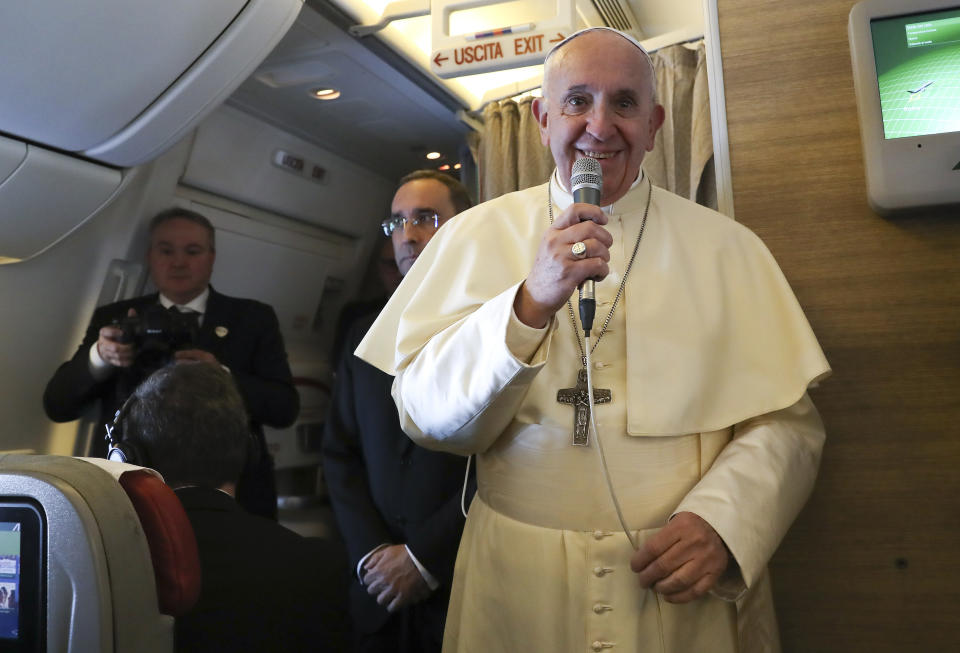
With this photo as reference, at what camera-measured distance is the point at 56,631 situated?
40.5 inches

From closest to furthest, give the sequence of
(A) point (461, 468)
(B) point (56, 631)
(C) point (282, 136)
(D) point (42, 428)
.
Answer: (B) point (56, 631) → (A) point (461, 468) → (D) point (42, 428) → (C) point (282, 136)

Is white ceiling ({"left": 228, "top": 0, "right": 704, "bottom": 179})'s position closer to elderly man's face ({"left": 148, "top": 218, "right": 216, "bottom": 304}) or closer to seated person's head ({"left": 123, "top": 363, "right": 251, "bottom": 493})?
elderly man's face ({"left": 148, "top": 218, "right": 216, "bottom": 304})

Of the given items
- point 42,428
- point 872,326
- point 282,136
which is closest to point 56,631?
point 872,326

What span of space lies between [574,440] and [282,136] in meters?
3.18

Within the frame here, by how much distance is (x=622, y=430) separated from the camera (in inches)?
61.9

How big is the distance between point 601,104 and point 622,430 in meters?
0.65

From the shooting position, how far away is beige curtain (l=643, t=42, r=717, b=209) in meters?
→ 2.97

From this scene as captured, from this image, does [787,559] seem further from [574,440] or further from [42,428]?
[42,428]

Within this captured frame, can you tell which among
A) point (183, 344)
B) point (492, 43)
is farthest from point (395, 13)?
point (183, 344)

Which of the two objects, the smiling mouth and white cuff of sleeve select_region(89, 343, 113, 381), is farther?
white cuff of sleeve select_region(89, 343, 113, 381)

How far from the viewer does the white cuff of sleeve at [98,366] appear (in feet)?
9.82

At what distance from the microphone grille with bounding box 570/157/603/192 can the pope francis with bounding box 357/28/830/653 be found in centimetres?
14

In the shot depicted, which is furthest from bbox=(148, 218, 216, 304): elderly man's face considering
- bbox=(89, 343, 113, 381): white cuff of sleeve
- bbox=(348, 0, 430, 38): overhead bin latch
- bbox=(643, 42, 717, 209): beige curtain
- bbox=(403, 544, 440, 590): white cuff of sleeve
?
bbox=(643, 42, 717, 209): beige curtain

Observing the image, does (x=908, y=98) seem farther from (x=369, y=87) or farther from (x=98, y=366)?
(x=98, y=366)
